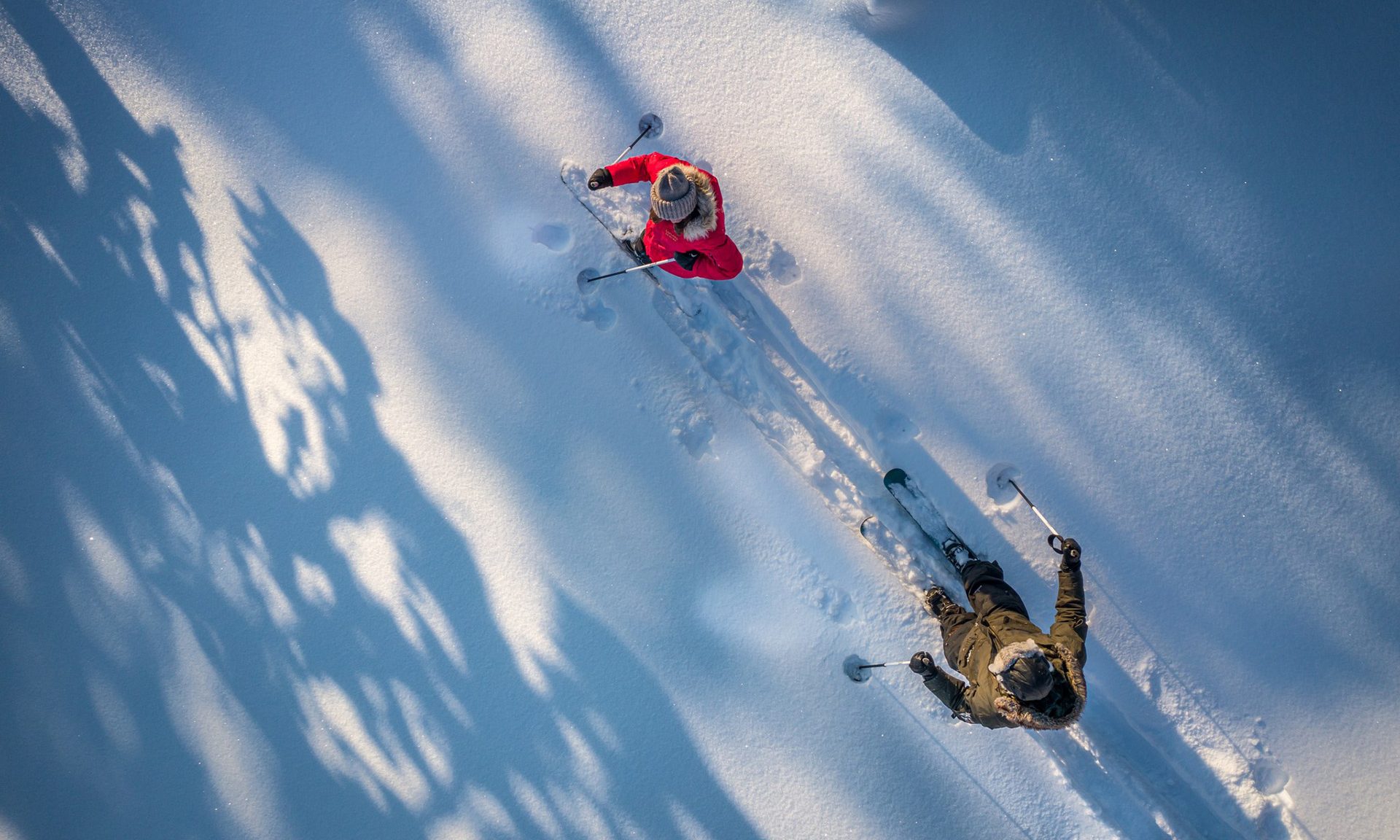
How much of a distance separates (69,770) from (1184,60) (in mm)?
6371

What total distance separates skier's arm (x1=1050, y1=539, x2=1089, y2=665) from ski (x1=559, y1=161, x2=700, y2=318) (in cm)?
186

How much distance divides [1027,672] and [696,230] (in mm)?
1876

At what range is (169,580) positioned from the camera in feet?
10.3

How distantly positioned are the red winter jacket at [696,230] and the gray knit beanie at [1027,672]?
175 cm

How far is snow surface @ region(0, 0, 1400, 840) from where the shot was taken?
2.94 meters

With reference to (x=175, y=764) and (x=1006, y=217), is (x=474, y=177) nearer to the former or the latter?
(x=1006, y=217)

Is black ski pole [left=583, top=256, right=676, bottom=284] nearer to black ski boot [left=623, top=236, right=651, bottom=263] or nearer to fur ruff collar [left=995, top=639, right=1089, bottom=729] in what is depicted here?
black ski boot [left=623, top=236, right=651, bottom=263]

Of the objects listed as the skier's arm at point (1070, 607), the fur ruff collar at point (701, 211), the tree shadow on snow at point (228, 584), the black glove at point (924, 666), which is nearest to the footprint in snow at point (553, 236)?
the fur ruff collar at point (701, 211)

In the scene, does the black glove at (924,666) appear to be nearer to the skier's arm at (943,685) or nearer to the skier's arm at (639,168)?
the skier's arm at (943,685)

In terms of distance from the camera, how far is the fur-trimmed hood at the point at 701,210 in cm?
230

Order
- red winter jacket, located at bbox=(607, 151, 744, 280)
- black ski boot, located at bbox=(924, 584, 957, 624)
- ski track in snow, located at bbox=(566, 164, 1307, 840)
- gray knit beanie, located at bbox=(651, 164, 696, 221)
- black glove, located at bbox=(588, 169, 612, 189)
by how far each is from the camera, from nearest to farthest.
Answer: gray knit beanie, located at bbox=(651, 164, 696, 221) < red winter jacket, located at bbox=(607, 151, 744, 280) < black glove, located at bbox=(588, 169, 612, 189) < black ski boot, located at bbox=(924, 584, 957, 624) < ski track in snow, located at bbox=(566, 164, 1307, 840)

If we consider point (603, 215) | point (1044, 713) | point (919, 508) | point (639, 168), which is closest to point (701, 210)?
point (639, 168)

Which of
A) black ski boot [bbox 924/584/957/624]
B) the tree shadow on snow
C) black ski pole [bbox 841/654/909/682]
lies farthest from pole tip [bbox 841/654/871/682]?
the tree shadow on snow

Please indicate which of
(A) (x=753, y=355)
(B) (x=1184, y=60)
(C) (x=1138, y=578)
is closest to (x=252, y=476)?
(A) (x=753, y=355)
